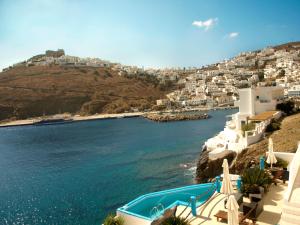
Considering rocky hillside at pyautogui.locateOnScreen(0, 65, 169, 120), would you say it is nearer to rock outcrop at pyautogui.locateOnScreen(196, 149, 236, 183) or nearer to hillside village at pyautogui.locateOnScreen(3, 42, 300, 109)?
hillside village at pyautogui.locateOnScreen(3, 42, 300, 109)

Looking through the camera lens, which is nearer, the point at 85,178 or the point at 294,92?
the point at 85,178

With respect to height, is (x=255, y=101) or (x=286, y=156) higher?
(x=255, y=101)

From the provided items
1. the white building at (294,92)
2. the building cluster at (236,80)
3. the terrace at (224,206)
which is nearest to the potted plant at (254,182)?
the terrace at (224,206)

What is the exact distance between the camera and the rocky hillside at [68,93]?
410 feet

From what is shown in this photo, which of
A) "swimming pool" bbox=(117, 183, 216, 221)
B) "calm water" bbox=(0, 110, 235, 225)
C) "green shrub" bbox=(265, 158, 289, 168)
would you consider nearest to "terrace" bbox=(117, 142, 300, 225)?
"swimming pool" bbox=(117, 183, 216, 221)

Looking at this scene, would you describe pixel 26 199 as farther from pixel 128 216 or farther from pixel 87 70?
pixel 87 70

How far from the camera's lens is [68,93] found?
134m

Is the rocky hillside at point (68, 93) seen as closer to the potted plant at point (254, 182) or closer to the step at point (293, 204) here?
the potted plant at point (254, 182)

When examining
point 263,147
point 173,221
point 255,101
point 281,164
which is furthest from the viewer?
point 255,101

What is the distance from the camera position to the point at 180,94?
476 feet

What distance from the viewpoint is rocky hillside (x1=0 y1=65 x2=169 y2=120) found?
12488 cm

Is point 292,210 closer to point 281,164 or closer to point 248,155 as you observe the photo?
point 281,164

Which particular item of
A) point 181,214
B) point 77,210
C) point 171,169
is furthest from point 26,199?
point 181,214

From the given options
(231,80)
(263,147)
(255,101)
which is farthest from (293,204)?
(231,80)
